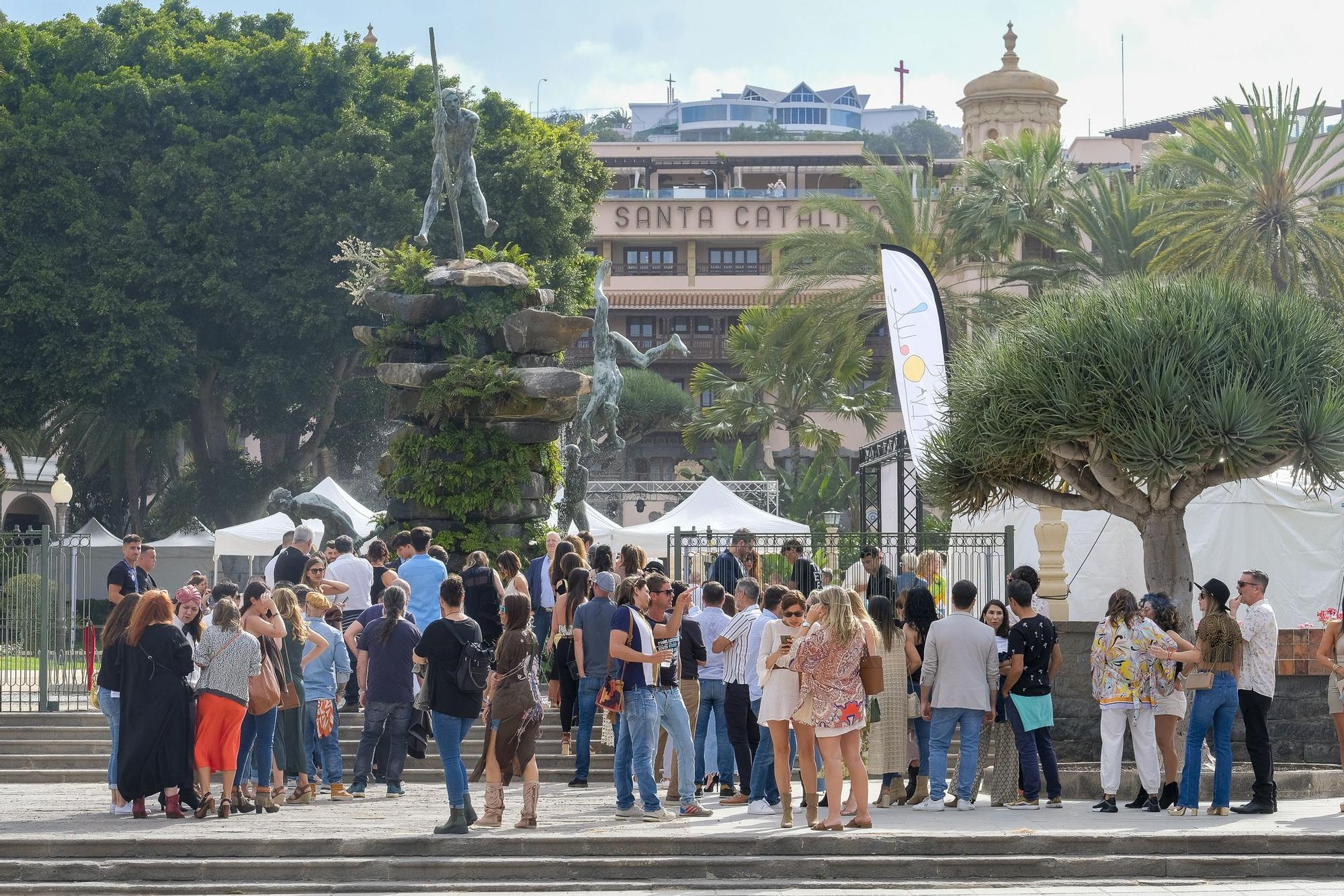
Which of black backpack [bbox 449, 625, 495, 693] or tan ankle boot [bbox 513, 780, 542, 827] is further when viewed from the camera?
tan ankle boot [bbox 513, 780, 542, 827]

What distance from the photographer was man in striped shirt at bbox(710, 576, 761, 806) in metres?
11.9

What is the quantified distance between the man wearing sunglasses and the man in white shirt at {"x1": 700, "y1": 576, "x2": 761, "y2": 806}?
3467 millimetres

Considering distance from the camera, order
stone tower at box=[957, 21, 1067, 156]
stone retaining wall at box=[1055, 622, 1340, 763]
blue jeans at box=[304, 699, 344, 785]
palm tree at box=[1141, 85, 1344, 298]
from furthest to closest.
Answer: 1. stone tower at box=[957, 21, 1067, 156]
2. palm tree at box=[1141, 85, 1344, 298]
3. stone retaining wall at box=[1055, 622, 1340, 763]
4. blue jeans at box=[304, 699, 344, 785]

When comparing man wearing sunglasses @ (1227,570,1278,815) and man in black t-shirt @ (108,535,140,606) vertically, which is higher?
man in black t-shirt @ (108,535,140,606)

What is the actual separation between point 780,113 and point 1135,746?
137708 mm

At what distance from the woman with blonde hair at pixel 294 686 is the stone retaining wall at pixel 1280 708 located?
6.97m

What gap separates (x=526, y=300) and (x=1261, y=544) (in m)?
10.1

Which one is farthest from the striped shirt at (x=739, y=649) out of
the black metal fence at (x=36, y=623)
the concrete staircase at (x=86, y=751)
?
the black metal fence at (x=36, y=623)

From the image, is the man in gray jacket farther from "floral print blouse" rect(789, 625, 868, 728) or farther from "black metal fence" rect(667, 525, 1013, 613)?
"black metal fence" rect(667, 525, 1013, 613)

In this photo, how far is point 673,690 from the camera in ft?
36.9

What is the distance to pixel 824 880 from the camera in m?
9.83

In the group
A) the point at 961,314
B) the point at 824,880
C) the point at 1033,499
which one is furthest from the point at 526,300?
the point at 961,314

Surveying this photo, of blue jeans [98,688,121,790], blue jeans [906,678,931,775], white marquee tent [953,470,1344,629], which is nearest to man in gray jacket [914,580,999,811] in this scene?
blue jeans [906,678,931,775]

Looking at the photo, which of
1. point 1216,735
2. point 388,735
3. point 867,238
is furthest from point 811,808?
point 867,238
